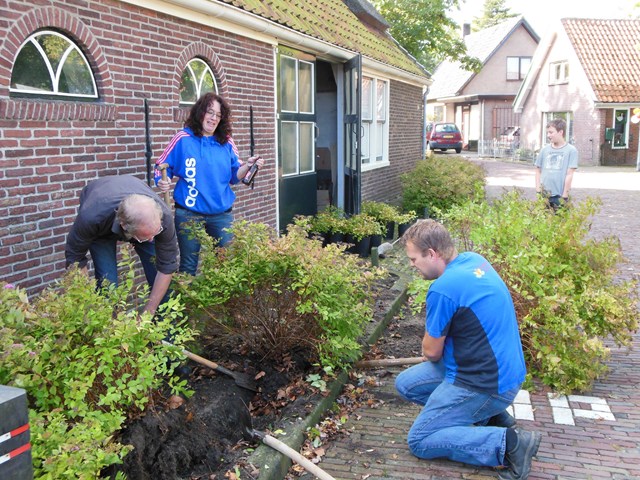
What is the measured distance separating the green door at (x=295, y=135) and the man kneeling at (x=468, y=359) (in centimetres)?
528

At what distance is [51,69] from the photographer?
479 cm

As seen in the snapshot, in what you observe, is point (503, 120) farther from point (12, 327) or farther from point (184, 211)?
point (12, 327)

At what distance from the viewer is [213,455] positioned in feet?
11.6

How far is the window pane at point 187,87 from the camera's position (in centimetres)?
649

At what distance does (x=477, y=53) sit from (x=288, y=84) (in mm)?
40421

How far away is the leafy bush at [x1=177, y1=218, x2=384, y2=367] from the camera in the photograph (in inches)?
172

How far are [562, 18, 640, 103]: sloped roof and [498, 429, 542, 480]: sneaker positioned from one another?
1133 inches

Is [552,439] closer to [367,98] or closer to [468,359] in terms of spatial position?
[468,359]

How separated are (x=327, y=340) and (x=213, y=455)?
4.05 feet

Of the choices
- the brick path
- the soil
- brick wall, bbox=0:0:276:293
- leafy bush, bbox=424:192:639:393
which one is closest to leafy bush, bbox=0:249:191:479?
the soil

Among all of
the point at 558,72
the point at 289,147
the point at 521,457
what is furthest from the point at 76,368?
the point at 558,72

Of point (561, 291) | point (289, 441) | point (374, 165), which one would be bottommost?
point (289, 441)

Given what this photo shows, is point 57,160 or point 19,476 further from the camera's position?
point 57,160

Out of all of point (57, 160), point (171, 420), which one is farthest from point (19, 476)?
point (57, 160)
